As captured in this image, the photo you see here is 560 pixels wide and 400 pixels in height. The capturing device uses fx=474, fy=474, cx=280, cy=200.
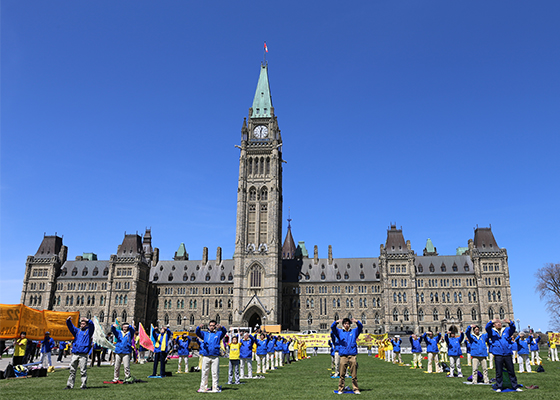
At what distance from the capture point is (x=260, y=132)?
10112cm

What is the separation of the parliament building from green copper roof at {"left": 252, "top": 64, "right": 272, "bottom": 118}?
0.23 m

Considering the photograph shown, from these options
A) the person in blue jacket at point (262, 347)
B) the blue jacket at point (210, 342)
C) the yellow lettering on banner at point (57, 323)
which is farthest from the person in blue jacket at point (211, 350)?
the yellow lettering on banner at point (57, 323)

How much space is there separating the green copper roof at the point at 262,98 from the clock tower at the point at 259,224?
218 millimetres

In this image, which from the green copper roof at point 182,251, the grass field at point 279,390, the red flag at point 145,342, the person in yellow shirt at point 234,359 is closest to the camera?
the grass field at point 279,390

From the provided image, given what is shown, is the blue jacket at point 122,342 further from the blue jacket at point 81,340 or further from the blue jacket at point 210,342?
the blue jacket at point 210,342

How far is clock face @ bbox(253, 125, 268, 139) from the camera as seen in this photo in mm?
100562

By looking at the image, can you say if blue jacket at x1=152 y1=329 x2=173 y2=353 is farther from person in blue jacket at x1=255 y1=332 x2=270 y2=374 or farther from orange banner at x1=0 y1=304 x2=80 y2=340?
orange banner at x1=0 y1=304 x2=80 y2=340

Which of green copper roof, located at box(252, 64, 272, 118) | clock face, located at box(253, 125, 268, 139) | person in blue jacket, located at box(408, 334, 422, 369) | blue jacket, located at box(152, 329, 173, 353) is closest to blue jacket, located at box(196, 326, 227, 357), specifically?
blue jacket, located at box(152, 329, 173, 353)

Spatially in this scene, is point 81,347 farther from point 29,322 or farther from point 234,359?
point 29,322

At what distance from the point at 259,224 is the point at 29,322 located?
6647cm

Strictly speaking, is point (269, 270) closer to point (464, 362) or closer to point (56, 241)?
point (56, 241)

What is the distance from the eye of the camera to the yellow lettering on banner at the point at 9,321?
25781 mm

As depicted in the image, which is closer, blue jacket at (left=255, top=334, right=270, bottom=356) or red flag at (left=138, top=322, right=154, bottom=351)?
blue jacket at (left=255, top=334, right=270, bottom=356)

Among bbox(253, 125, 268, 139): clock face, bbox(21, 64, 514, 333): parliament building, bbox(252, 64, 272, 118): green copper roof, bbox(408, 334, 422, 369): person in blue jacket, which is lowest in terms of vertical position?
bbox(408, 334, 422, 369): person in blue jacket
